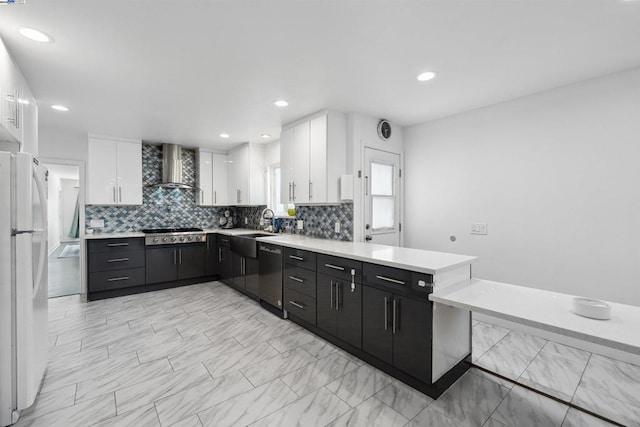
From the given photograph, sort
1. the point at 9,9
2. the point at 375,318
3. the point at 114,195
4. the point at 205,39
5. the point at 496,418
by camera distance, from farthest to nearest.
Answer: the point at 114,195
the point at 375,318
the point at 205,39
the point at 496,418
the point at 9,9

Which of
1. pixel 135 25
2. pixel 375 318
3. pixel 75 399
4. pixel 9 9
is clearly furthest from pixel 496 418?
pixel 9 9

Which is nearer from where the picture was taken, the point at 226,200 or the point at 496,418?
the point at 496,418

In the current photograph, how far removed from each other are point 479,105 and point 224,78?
2662 mm

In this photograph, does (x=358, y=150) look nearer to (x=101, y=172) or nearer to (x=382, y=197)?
(x=382, y=197)

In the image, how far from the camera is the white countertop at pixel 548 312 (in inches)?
49.5

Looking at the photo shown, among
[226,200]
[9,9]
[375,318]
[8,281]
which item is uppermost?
[9,9]

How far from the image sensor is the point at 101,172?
442 centimetres

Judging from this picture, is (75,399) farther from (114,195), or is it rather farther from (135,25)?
(114,195)

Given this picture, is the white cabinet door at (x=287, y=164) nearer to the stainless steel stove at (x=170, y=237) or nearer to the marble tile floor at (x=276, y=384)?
the marble tile floor at (x=276, y=384)

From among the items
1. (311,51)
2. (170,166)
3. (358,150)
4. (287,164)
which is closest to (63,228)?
(170,166)

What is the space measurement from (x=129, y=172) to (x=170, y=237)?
1.24 meters

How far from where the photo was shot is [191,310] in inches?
146

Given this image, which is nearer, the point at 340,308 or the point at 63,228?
the point at 340,308

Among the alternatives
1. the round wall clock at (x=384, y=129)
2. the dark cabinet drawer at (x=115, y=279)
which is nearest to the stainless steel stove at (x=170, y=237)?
the dark cabinet drawer at (x=115, y=279)
